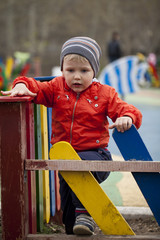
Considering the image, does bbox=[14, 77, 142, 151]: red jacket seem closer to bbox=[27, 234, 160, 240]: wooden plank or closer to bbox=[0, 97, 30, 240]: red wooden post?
bbox=[0, 97, 30, 240]: red wooden post

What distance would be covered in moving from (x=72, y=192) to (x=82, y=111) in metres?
0.53

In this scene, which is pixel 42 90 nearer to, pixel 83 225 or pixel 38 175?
pixel 38 175

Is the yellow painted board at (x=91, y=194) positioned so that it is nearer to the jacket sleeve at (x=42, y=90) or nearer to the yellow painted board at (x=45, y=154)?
the jacket sleeve at (x=42, y=90)

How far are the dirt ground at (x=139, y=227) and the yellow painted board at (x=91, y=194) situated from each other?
0.83m

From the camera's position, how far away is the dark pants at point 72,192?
9.10 feet

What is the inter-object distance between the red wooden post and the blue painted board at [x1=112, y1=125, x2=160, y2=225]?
1.92ft

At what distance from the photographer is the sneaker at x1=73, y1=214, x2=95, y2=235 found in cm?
263

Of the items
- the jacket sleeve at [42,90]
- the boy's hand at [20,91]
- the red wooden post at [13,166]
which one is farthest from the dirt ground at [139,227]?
the boy's hand at [20,91]

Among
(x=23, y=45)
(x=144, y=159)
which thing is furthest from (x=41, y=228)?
(x=23, y=45)

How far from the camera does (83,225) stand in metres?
2.64

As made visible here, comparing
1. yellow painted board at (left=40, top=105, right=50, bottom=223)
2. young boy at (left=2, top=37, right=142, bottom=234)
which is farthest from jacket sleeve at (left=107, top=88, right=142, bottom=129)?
yellow painted board at (left=40, top=105, right=50, bottom=223)

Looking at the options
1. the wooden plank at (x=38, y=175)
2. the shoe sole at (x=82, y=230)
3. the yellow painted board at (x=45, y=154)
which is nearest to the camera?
the shoe sole at (x=82, y=230)

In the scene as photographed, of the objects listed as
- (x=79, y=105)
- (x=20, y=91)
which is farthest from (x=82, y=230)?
(x=20, y=91)

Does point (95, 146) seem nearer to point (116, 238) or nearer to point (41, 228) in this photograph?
point (116, 238)
